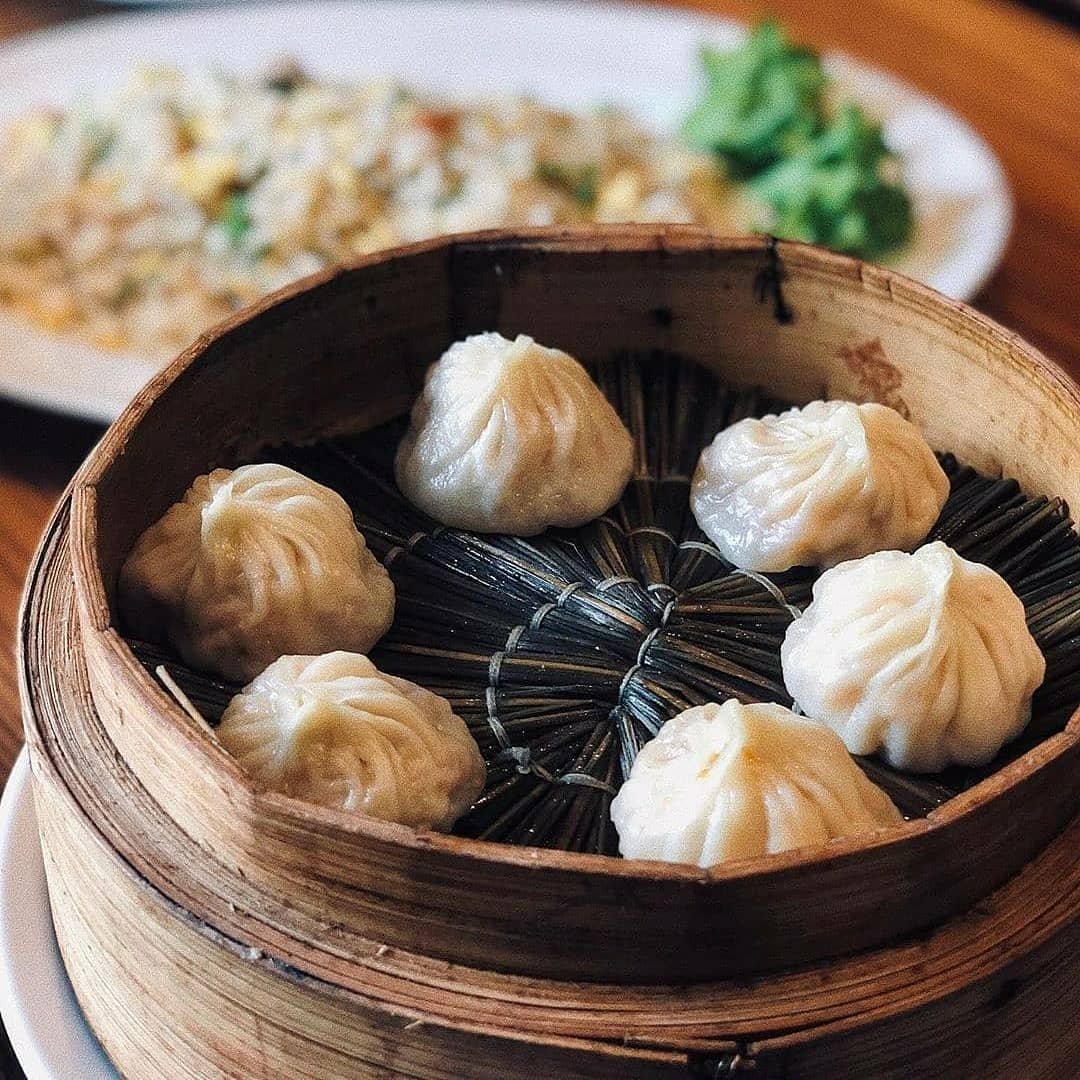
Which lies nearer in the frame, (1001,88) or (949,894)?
(949,894)

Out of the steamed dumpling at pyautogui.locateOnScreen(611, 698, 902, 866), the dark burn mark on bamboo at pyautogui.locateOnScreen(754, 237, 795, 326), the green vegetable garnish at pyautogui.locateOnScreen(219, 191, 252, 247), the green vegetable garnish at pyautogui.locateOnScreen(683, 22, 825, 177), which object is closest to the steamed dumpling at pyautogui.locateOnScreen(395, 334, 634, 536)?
A: the dark burn mark on bamboo at pyautogui.locateOnScreen(754, 237, 795, 326)

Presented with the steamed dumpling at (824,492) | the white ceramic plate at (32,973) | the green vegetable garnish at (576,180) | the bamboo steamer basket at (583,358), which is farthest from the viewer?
the green vegetable garnish at (576,180)

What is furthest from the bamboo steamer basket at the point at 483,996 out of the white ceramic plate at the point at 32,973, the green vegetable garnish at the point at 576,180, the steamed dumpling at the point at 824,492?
the green vegetable garnish at the point at 576,180

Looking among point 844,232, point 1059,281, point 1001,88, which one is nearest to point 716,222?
point 844,232

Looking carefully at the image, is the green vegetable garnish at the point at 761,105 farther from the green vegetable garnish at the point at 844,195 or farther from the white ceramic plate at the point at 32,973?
the white ceramic plate at the point at 32,973

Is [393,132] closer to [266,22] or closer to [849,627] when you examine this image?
[266,22]

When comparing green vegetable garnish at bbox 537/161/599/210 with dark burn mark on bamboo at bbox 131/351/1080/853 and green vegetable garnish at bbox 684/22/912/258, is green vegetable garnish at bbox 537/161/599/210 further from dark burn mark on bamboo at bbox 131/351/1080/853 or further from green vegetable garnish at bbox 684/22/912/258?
dark burn mark on bamboo at bbox 131/351/1080/853
